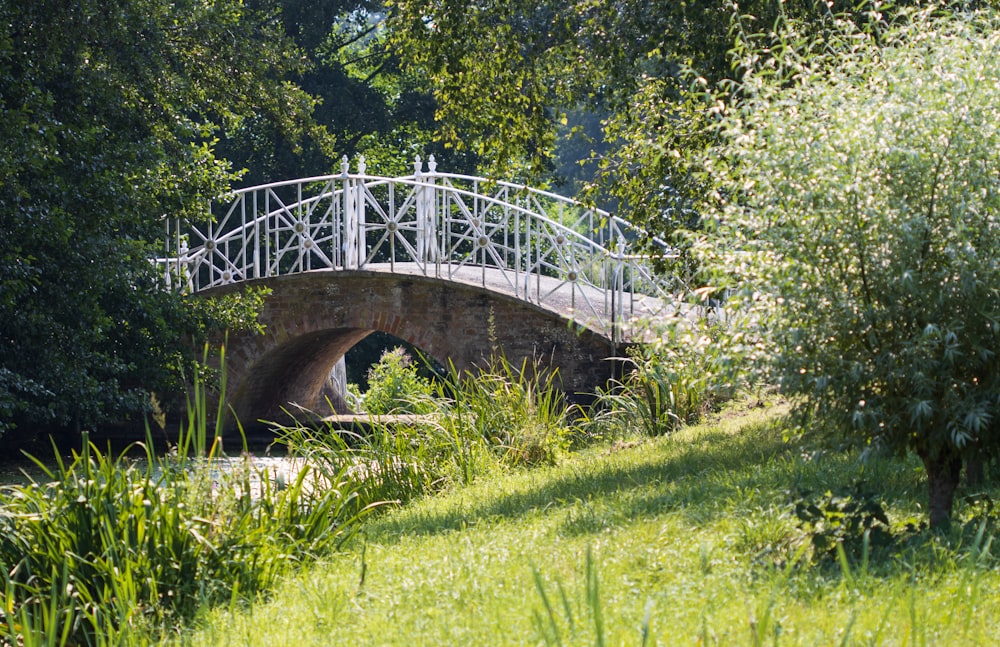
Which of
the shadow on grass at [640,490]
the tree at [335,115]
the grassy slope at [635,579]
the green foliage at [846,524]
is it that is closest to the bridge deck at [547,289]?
the shadow on grass at [640,490]

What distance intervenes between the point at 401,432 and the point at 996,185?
4958mm

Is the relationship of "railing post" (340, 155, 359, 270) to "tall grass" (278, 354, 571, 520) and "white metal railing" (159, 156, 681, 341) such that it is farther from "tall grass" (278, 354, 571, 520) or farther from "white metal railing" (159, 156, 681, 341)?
"tall grass" (278, 354, 571, 520)

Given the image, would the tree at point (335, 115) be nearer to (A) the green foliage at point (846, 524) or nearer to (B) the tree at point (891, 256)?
(B) the tree at point (891, 256)

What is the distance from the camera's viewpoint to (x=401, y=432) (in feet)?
28.3

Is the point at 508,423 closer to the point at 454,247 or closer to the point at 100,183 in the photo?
the point at 454,247

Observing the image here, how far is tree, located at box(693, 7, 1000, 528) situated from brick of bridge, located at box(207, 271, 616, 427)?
25.5 feet

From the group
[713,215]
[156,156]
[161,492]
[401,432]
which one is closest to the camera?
[713,215]

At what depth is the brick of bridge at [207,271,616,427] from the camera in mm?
13289

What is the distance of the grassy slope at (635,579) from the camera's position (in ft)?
12.2

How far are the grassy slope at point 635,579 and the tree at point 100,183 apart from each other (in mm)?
6244

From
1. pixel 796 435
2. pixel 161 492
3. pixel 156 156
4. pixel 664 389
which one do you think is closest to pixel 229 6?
pixel 156 156

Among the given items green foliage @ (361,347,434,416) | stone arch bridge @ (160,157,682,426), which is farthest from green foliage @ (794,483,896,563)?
green foliage @ (361,347,434,416)

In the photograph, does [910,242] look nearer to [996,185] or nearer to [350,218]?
[996,185]

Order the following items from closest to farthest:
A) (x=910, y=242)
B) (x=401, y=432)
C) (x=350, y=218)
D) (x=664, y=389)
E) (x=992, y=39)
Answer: (x=910, y=242)
(x=992, y=39)
(x=401, y=432)
(x=664, y=389)
(x=350, y=218)
